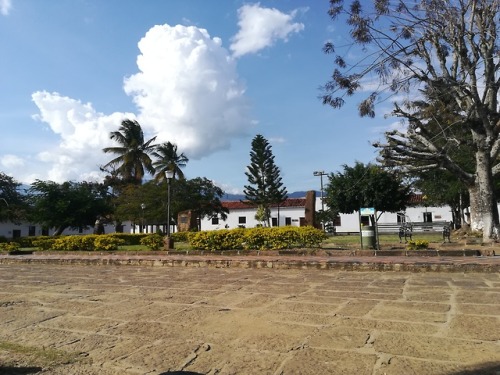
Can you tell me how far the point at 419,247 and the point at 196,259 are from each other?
242 inches

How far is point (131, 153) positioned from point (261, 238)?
28.1 metres

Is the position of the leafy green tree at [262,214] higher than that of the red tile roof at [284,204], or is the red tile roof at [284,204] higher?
the red tile roof at [284,204]

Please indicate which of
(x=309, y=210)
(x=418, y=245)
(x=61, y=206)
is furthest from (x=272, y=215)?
(x=418, y=245)

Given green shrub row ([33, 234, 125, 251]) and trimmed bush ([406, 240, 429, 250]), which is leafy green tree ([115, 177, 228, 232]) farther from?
trimmed bush ([406, 240, 429, 250])

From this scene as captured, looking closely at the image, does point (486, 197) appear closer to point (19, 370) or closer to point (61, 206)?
point (19, 370)

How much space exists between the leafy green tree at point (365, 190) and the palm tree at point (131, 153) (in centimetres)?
1789

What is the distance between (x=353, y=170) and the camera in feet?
94.5

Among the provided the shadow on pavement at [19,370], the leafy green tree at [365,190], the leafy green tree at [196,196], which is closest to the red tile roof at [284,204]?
the leafy green tree at [196,196]

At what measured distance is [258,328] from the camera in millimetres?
4070

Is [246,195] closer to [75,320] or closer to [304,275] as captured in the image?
[304,275]

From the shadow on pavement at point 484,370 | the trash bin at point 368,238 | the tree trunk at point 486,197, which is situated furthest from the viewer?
the tree trunk at point 486,197

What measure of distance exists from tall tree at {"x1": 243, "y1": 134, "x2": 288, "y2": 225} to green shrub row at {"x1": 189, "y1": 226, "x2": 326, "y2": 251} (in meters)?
27.7

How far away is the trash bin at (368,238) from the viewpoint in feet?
39.7

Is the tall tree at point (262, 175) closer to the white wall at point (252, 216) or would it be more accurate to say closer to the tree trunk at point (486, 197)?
the white wall at point (252, 216)
